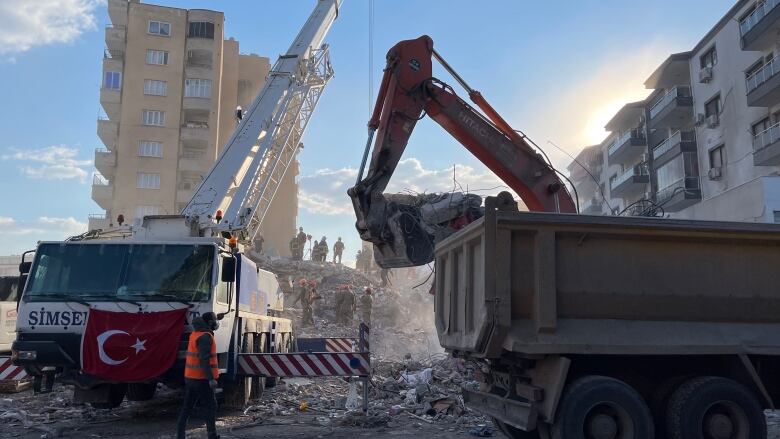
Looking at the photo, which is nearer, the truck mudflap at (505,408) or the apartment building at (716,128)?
the truck mudflap at (505,408)

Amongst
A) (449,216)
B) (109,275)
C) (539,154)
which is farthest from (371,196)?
(109,275)

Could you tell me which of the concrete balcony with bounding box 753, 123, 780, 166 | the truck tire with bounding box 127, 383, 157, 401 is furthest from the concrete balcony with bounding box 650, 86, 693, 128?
the truck tire with bounding box 127, 383, 157, 401

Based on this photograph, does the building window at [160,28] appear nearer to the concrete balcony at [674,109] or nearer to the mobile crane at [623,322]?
the concrete balcony at [674,109]

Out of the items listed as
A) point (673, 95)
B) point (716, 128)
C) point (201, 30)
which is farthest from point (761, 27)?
point (201, 30)

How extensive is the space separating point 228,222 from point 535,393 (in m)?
8.36

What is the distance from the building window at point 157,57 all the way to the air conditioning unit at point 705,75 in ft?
104

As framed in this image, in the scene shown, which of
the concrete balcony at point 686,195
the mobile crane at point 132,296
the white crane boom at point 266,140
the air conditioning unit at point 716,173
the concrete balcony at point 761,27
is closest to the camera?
the mobile crane at point 132,296

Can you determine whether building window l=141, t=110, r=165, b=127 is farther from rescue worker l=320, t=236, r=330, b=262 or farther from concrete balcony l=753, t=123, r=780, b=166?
concrete balcony l=753, t=123, r=780, b=166

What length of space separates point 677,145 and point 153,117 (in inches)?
1238

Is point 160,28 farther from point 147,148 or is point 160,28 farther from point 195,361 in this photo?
point 195,361

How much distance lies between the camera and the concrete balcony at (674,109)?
32781 mm

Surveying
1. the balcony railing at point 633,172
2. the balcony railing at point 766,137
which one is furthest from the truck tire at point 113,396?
the balcony railing at point 633,172

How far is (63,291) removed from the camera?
7461 millimetres

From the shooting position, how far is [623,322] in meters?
5.14
